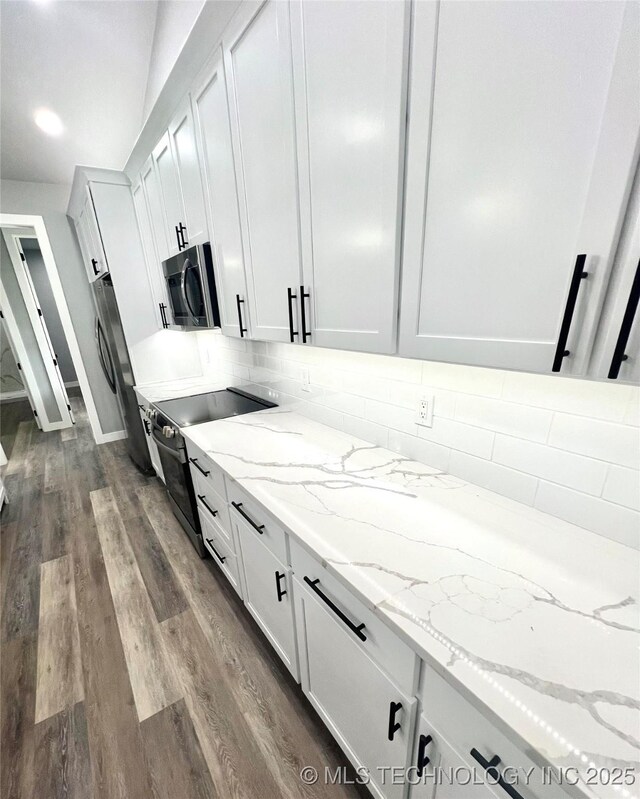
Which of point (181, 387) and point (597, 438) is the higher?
point (597, 438)

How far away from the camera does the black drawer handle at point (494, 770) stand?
51 cm

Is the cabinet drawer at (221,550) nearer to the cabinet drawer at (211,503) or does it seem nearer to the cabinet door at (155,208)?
the cabinet drawer at (211,503)

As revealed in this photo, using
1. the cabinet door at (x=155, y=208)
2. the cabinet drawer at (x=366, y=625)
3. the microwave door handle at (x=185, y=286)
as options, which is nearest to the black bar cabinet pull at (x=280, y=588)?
the cabinet drawer at (x=366, y=625)

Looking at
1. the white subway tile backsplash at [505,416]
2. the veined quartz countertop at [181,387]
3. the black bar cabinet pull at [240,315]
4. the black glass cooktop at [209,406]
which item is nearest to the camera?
the white subway tile backsplash at [505,416]

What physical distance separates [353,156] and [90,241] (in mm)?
3126

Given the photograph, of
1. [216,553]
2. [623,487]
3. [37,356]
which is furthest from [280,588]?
[37,356]

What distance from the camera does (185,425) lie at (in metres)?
1.78

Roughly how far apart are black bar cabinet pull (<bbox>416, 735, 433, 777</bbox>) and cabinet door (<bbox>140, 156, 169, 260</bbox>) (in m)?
2.60

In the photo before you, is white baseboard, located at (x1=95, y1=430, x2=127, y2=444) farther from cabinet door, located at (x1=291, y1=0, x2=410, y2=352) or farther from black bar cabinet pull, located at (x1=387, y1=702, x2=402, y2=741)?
black bar cabinet pull, located at (x1=387, y1=702, x2=402, y2=741)

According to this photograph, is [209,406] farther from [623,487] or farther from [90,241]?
[90,241]

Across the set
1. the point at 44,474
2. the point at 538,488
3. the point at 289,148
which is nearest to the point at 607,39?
the point at 289,148

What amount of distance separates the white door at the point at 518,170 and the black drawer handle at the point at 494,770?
2.27ft

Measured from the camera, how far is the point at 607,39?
1.57ft

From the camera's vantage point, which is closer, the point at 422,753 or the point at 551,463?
the point at 422,753
